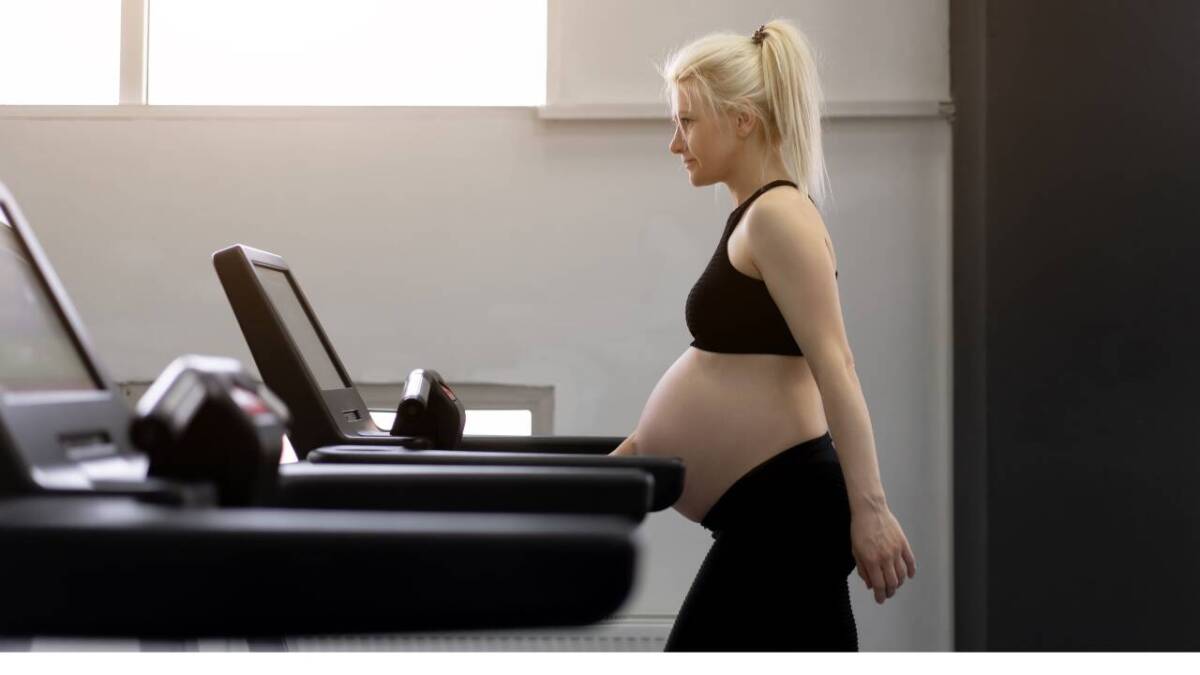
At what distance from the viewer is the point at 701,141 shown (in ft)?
5.69

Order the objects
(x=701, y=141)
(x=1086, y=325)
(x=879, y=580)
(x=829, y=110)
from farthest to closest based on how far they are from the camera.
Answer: (x=829, y=110)
(x=1086, y=325)
(x=701, y=141)
(x=879, y=580)

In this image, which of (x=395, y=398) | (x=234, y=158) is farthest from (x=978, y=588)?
(x=234, y=158)

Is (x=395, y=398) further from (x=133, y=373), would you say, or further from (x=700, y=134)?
(x=700, y=134)

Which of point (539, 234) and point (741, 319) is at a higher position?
point (539, 234)

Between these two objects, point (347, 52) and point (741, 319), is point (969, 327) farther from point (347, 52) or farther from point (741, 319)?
point (347, 52)

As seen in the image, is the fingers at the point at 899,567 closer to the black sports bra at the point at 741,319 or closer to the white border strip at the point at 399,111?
the black sports bra at the point at 741,319

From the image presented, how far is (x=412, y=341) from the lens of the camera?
11.4 ft

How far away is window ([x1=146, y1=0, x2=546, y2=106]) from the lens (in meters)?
3.59

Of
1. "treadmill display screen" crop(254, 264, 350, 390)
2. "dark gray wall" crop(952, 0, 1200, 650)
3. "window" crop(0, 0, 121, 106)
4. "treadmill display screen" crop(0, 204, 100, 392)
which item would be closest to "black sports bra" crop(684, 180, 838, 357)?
"treadmill display screen" crop(254, 264, 350, 390)

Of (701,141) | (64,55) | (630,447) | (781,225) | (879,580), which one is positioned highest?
(64,55)

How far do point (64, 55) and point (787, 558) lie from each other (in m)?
3.09

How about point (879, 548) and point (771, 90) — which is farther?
point (771, 90)

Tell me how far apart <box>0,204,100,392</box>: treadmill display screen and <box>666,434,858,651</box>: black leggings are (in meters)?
0.84

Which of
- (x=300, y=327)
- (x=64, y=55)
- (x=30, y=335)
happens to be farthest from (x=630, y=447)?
(x=64, y=55)
